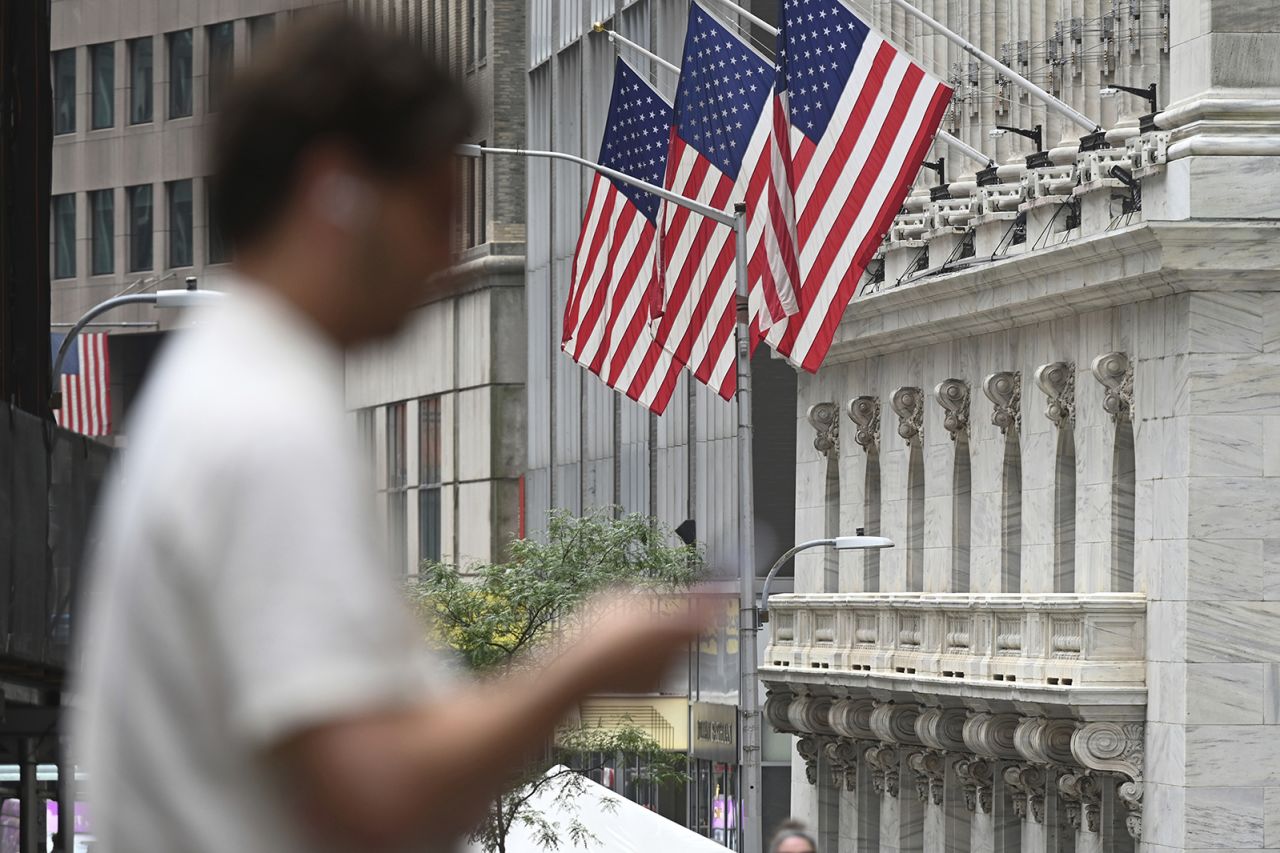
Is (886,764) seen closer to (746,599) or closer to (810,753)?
(810,753)

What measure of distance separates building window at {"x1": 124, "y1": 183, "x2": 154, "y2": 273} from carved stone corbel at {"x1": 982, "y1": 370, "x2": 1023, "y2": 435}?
175 ft

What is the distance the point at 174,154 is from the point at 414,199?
90417 millimetres

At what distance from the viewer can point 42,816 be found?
2361cm

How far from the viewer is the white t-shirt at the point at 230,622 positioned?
2.59 m

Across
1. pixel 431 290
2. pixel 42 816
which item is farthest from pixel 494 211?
pixel 431 290

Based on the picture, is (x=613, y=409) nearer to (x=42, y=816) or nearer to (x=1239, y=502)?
(x=1239, y=502)

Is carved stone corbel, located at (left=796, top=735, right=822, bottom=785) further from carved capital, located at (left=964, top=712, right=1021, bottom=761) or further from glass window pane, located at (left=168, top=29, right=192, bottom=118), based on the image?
glass window pane, located at (left=168, top=29, right=192, bottom=118)

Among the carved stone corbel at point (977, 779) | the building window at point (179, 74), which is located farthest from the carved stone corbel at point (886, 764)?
the building window at point (179, 74)

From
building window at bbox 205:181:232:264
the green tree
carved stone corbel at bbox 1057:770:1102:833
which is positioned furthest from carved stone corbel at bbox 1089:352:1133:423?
building window at bbox 205:181:232:264

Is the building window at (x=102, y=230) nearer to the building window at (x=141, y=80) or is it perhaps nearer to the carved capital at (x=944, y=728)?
the building window at (x=141, y=80)

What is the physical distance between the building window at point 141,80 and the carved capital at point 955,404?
5176 cm

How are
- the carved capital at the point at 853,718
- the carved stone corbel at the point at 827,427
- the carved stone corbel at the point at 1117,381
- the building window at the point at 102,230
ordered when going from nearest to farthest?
the carved stone corbel at the point at 1117,381 → the carved capital at the point at 853,718 → the carved stone corbel at the point at 827,427 → the building window at the point at 102,230

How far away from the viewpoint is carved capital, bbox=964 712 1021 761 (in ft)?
138

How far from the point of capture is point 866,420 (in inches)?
1981
